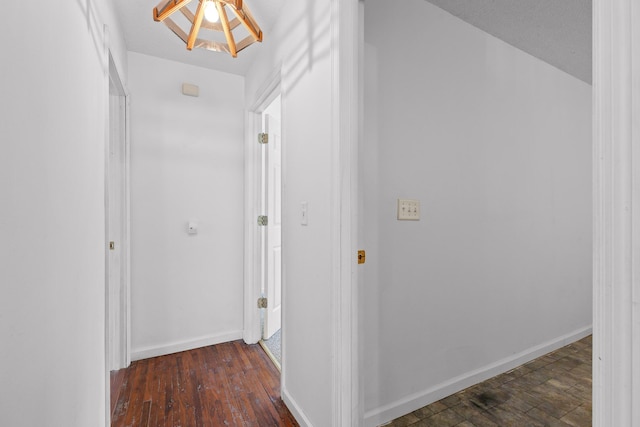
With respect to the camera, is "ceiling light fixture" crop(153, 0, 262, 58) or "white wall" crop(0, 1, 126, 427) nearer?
"white wall" crop(0, 1, 126, 427)

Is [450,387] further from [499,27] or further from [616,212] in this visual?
[499,27]

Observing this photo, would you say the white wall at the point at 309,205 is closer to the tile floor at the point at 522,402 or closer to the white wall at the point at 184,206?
the tile floor at the point at 522,402

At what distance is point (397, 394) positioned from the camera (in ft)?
5.79

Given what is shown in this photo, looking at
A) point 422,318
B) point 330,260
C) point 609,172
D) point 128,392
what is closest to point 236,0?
point 330,260

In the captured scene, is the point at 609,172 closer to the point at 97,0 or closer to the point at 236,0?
the point at 236,0

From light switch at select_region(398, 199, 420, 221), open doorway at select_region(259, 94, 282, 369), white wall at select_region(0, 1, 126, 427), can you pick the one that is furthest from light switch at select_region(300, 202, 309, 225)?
open doorway at select_region(259, 94, 282, 369)

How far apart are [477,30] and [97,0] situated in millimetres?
2169

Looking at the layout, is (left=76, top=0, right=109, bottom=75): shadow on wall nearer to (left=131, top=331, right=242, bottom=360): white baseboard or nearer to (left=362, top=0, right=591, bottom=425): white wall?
(left=362, top=0, right=591, bottom=425): white wall

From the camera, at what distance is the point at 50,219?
0.88 m

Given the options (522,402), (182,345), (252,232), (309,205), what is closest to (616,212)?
(309,205)

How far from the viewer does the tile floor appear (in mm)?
1725

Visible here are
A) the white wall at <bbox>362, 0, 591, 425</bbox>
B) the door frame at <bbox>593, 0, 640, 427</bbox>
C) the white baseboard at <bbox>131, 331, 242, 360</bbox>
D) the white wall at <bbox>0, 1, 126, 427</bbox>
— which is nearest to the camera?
the door frame at <bbox>593, 0, 640, 427</bbox>

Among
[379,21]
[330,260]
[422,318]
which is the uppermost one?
[379,21]

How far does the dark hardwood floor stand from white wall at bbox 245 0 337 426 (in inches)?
7.8
